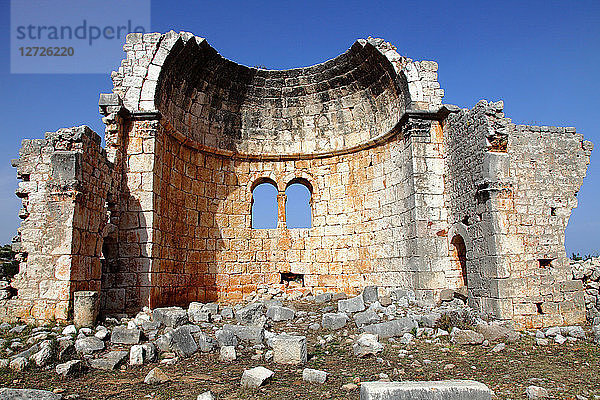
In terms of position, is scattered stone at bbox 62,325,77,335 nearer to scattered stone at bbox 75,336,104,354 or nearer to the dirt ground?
scattered stone at bbox 75,336,104,354

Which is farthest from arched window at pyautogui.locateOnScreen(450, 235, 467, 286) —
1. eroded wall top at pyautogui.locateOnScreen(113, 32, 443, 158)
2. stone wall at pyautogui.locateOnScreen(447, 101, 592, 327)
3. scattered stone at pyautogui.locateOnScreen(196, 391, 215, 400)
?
scattered stone at pyautogui.locateOnScreen(196, 391, 215, 400)

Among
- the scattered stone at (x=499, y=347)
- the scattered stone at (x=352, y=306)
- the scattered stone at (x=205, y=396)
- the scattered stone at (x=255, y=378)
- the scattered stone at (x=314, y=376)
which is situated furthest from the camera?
the scattered stone at (x=352, y=306)

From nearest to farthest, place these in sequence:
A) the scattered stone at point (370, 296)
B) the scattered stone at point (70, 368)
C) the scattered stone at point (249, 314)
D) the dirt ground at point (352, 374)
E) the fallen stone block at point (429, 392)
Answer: the fallen stone block at point (429, 392) → the dirt ground at point (352, 374) → the scattered stone at point (70, 368) → the scattered stone at point (249, 314) → the scattered stone at point (370, 296)

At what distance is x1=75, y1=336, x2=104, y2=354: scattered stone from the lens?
271 inches

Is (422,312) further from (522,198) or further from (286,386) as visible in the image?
(286,386)

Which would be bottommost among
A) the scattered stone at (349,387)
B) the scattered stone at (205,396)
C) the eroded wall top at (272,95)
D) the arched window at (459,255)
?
the scattered stone at (349,387)

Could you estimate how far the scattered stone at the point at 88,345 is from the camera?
688 centimetres

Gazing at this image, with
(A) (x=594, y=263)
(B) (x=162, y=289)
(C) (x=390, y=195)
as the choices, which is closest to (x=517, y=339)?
(A) (x=594, y=263)

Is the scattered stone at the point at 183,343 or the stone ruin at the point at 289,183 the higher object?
the stone ruin at the point at 289,183

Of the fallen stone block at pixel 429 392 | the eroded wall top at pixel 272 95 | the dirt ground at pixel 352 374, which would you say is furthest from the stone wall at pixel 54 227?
the fallen stone block at pixel 429 392

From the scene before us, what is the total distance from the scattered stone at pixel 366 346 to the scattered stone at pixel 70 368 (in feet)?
14.0

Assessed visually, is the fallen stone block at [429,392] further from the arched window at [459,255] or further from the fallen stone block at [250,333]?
the arched window at [459,255]

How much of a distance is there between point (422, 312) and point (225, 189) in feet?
25.1

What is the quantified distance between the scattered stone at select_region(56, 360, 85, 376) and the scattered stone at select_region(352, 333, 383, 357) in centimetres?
425
